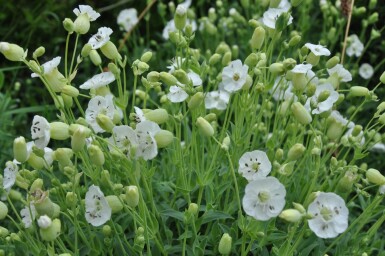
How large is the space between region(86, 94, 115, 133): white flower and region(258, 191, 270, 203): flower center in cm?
39

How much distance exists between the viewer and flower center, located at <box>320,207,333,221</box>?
4.42 feet

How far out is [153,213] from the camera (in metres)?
1.59

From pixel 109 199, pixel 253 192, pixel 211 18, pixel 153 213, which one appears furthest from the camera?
pixel 211 18

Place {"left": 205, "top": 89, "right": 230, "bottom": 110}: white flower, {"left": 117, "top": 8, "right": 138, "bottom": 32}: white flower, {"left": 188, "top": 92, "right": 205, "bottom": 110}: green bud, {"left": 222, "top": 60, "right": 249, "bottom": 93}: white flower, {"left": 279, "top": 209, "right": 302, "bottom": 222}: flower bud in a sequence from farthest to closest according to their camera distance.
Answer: {"left": 117, "top": 8, "right": 138, "bottom": 32}: white flower
{"left": 205, "top": 89, "right": 230, "bottom": 110}: white flower
{"left": 222, "top": 60, "right": 249, "bottom": 93}: white flower
{"left": 188, "top": 92, "right": 205, "bottom": 110}: green bud
{"left": 279, "top": 209, "right": 302, "bottom": 222}: flower bud

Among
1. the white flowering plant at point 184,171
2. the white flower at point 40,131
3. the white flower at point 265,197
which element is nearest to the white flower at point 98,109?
the white flowering plant at point 184,171

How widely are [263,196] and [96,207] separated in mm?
386

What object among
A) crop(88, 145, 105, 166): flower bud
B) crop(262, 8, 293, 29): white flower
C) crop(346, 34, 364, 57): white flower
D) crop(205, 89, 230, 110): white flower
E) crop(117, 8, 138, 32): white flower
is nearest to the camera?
crop(88, 145, 105, 166): flower bud

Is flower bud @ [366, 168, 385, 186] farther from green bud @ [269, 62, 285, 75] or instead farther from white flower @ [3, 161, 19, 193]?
white flower @ [3, 161, 19, 193]

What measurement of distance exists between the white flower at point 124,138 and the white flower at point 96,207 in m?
0.11

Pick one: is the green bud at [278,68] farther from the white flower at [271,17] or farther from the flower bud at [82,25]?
the flower bud at [82,25]

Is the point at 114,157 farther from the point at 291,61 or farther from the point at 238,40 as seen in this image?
the point at 238,40

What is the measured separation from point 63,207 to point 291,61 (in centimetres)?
66

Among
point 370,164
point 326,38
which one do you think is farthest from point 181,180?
point 326,38

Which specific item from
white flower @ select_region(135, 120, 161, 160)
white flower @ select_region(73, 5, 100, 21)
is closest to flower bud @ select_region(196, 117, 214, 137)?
white flower @ select_region(135, 120, 161, 160)
